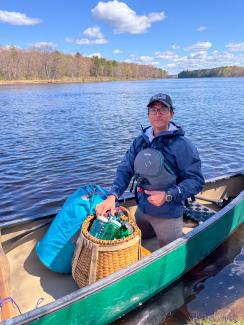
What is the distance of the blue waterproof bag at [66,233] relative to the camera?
13.6ft

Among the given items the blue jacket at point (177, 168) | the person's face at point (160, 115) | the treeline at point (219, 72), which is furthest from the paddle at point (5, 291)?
the treeline at point (219, 72)

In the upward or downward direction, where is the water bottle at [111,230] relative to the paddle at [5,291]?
upward

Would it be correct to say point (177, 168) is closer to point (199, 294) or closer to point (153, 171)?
point (153, 171)

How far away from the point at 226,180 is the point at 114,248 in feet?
13.2

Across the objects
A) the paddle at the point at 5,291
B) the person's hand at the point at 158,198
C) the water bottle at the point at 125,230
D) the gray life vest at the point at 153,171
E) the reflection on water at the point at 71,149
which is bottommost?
the reflection on water at the point at 71,149

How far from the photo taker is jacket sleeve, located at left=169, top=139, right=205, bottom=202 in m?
3.87

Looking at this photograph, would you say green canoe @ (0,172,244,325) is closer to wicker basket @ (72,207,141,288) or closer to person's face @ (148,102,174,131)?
wicker basket @ (72,207,141,288)

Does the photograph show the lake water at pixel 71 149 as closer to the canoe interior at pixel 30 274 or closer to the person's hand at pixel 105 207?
the canoe interior at pixel 30 274

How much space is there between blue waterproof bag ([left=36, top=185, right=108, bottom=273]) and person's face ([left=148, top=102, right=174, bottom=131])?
3.78ft

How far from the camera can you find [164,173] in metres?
4.00

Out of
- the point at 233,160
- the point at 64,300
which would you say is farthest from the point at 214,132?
the point at 64,300

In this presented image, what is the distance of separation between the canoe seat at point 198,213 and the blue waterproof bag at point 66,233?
199 cm

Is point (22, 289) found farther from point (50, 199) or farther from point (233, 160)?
point (233, 160)

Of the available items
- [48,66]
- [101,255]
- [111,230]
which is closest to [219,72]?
[48,66]
